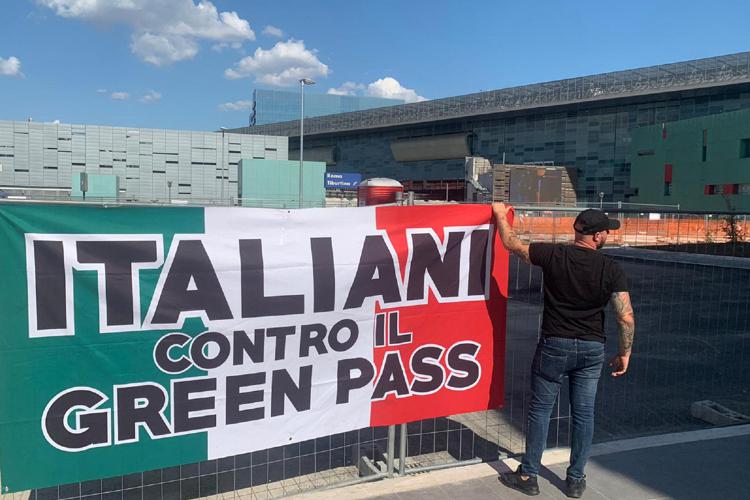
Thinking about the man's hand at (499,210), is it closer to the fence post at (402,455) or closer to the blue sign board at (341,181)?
the fence post at (402,455)

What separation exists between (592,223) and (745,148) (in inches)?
1835

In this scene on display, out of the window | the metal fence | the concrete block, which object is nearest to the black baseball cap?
the metal fence

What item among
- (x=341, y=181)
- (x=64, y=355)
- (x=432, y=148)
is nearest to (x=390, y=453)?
(x=64, y=355)

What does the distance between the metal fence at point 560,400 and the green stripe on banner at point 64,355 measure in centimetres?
39

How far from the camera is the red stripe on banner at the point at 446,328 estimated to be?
13.6ft

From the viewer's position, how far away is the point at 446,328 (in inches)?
170

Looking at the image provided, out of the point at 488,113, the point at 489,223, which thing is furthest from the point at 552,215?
the point at 488,113

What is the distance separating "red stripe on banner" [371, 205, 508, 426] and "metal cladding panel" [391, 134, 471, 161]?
7822cm

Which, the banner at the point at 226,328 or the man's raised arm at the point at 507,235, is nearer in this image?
the banner at the point at 226,328

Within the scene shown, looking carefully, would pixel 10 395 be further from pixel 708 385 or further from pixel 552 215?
pixel 708 385

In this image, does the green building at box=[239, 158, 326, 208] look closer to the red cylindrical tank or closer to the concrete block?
the red cylindrical tank

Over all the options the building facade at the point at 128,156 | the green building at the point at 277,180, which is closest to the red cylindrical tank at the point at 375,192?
the green building at the point at 277,180

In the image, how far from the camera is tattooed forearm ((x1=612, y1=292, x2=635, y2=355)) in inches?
154

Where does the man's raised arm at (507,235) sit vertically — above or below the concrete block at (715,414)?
above
